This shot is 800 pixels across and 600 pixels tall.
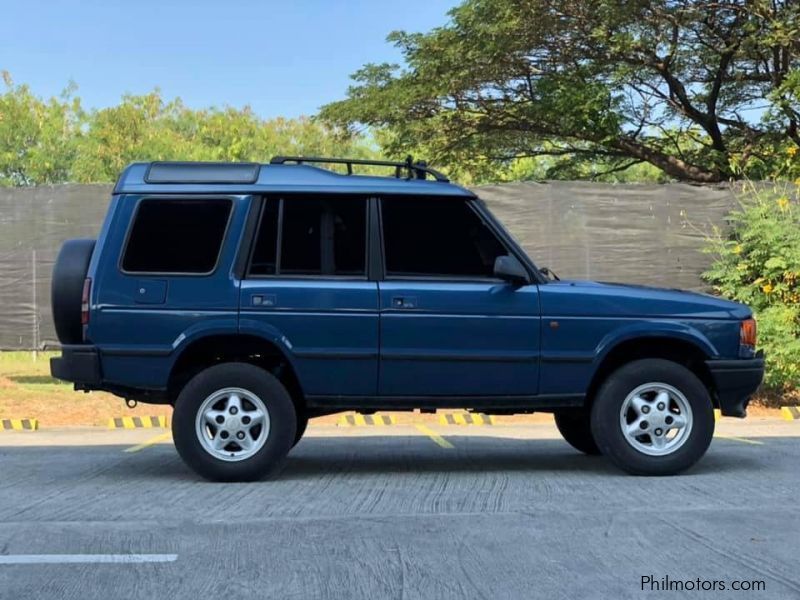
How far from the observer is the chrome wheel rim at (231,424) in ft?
22.1

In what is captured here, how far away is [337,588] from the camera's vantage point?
4.29 meters

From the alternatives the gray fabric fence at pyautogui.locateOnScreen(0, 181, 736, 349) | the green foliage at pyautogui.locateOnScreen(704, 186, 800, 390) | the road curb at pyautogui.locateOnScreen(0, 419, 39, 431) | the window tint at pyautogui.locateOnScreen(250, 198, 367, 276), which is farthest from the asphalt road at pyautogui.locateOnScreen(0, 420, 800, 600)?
the gray fabric fence at pyautogui.locateOnScreen(0, 181, 736, 349)

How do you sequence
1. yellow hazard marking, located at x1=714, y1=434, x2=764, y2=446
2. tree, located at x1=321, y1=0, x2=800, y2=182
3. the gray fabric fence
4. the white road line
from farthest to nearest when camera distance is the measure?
tree, located at x1=321, y1=0, x2=800, y2=182 < the gray fabric fence < yellow hazard marking, located at x1=714, y1=434, x2=764, y2=446 < the white road line

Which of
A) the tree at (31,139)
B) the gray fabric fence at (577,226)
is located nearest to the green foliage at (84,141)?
the tree at (31,139)

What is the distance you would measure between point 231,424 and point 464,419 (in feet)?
16.1

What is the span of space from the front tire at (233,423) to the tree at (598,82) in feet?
38.1

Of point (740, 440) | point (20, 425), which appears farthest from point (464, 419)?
point (20, 425)

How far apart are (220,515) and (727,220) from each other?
9.04 meters

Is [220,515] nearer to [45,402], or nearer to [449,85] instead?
[45,402]

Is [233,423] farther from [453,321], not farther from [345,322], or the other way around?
[453,321]

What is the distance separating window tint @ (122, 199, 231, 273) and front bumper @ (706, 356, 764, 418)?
3760 mm

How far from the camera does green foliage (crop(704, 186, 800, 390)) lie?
11.6 meters

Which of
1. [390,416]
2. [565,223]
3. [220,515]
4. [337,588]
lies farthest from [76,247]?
[565,223]

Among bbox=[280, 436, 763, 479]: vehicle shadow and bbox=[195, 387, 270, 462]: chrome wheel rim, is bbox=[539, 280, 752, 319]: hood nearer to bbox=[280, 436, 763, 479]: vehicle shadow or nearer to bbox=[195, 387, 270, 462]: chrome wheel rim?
bbox=[280, 436, 763, 479]: vehicle shadow
